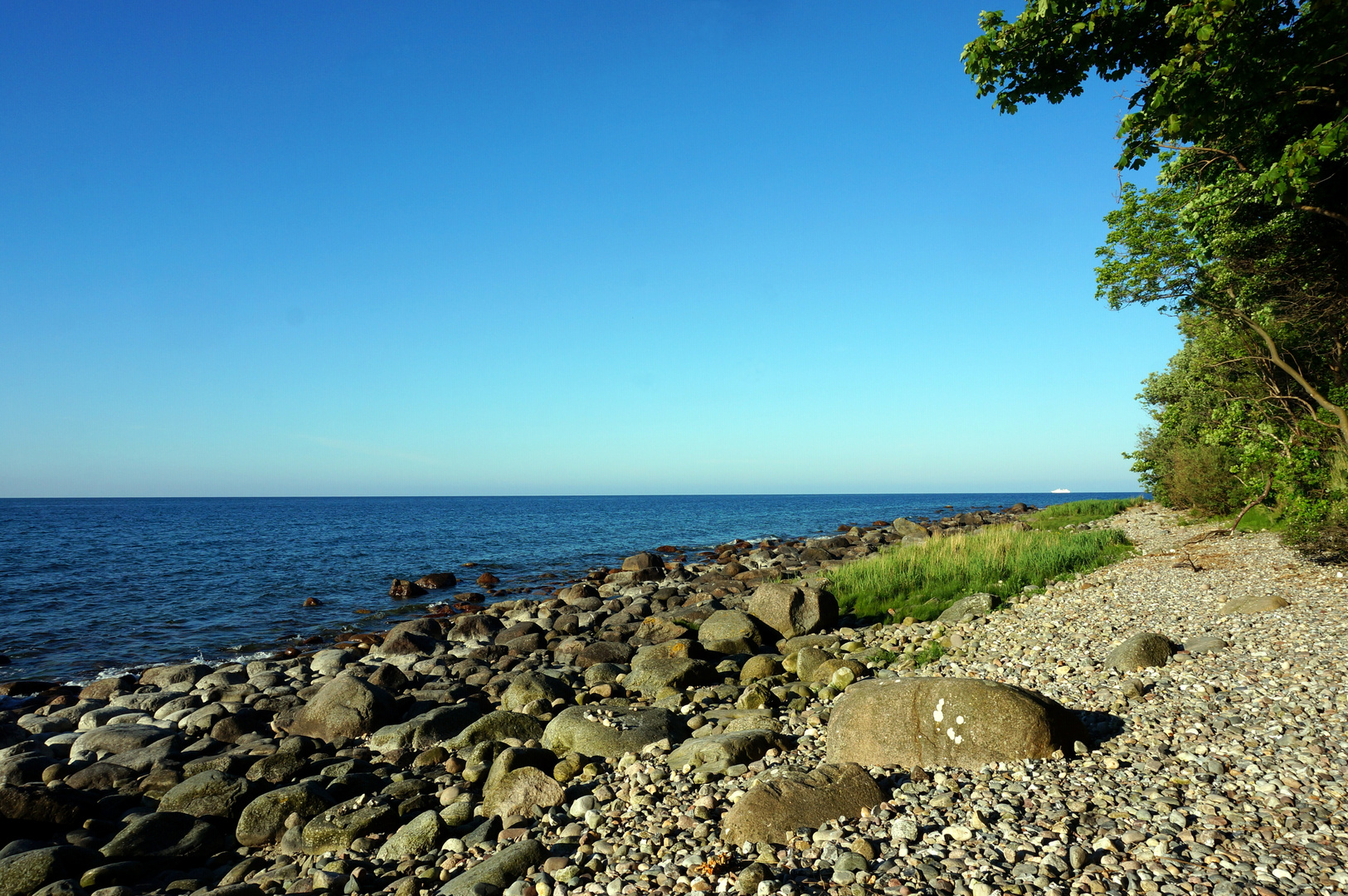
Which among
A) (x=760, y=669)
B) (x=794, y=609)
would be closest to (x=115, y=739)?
(x=760, y=669)

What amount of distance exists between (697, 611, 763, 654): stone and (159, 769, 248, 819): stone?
30.6ft

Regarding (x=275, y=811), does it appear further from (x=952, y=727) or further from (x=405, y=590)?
(x=405, y=590)

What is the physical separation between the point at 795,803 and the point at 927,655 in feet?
23.2

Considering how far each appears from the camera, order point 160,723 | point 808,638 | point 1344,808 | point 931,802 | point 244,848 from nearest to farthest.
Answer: point 1344,808
point 931,802
point 244,848
point 160,723
point 808,638

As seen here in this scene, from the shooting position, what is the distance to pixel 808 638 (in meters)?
15.9

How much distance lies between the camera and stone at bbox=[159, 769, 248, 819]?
32.1 ft

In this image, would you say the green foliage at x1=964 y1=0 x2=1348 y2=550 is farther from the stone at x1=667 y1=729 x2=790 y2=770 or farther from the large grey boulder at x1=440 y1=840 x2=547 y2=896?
the large grey boulder at x1=440 y1=840 x2=547 y2=896

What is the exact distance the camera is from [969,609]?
15727 millimetres

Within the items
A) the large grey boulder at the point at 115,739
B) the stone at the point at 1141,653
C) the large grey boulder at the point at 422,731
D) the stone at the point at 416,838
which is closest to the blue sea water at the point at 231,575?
the large grey boulder at the point at 115,739

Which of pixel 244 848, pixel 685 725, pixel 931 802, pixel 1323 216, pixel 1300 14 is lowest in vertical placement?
pixel 244 848

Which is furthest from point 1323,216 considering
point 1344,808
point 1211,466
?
point 1211,466

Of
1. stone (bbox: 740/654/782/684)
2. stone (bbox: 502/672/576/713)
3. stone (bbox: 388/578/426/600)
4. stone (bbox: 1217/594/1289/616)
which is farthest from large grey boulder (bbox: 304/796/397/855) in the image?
stone (bbox: 388/578/426/600)

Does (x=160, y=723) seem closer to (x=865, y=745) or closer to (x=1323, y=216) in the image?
(x=865, y=745)

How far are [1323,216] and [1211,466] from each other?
1876 cm
